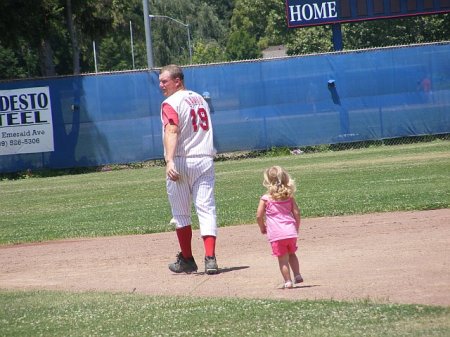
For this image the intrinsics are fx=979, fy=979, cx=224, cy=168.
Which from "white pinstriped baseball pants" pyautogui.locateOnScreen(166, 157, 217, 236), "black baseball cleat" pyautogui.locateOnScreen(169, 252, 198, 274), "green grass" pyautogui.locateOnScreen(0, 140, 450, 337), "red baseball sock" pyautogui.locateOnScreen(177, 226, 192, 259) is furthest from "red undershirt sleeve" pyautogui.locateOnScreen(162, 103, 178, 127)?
"green grass" pyautogui.locateOnScreen(0, 140, 450, 337)

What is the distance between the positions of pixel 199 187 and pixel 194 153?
33 cm

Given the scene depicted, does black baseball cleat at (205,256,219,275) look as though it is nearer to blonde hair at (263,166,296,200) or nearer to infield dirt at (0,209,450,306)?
infield dirt at (0,209,450,306)

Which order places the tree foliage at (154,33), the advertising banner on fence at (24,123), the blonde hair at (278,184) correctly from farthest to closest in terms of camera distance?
the tree foliage at (154,33) < the advertising banner on fence at (24,123) < the blonde hair at (278,184)

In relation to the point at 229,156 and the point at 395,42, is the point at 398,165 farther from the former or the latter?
the point at 395,42

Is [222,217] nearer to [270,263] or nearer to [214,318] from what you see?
[270,263]

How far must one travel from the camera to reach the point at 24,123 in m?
27.5

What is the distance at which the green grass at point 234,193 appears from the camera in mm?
13950

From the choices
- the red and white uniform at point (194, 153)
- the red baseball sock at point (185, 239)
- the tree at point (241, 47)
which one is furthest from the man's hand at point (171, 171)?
the tree at point (241, 47)

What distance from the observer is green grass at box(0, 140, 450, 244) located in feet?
45.8

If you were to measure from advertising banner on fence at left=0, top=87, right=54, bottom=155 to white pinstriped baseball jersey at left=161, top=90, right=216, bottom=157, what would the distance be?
18890 mm

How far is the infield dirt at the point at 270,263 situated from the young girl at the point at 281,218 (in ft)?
0.75

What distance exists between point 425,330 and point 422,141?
74.6ft

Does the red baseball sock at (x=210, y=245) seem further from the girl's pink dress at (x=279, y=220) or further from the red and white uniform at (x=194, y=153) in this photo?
the girl's pink dress at (x=279, y=220)

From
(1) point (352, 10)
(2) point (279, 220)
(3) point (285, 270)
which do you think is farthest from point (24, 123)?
(3) point (285, 270)
